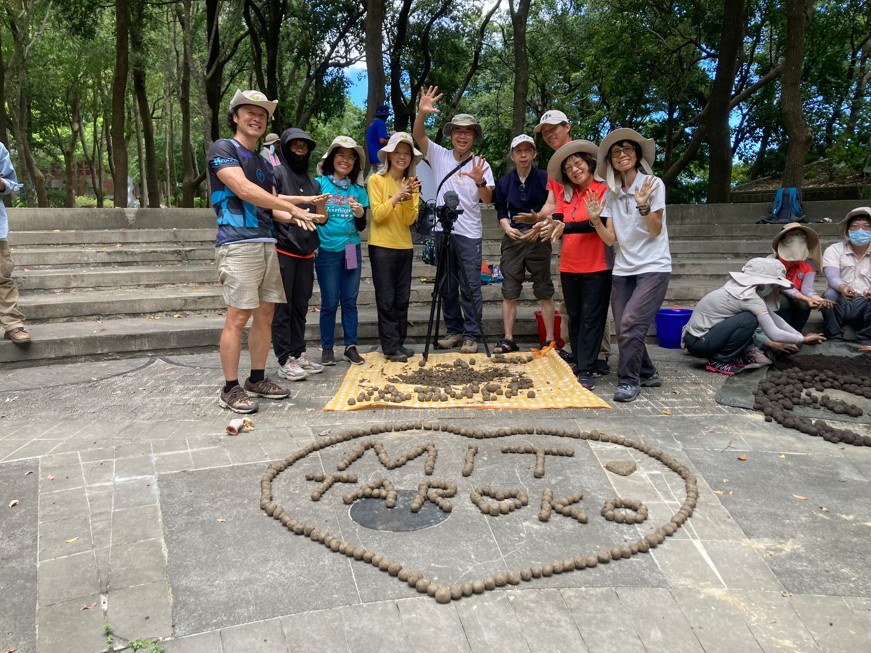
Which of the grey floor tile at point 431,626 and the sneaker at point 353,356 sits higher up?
the sneaker at point 353,356

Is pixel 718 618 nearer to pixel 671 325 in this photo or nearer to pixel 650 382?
pixel 650 382

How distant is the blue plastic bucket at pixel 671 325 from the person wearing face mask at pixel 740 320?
732 mm

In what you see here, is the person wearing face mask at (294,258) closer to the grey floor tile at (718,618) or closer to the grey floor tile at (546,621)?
the grey floor tile at (546,621)

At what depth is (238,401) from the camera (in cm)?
466

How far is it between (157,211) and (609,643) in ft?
33.4

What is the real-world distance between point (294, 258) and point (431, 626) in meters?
3.64

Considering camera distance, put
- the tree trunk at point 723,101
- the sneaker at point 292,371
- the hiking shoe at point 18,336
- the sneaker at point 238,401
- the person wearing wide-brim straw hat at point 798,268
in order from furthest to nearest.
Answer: the tree trunk at point 723,101 < the person wearing wide-brim straw hat at point 798,268 < the hiking shoe at point 18,336 < the sneaker at point 292,371 < the sneaker at point 238,401

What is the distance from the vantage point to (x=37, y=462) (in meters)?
3.80

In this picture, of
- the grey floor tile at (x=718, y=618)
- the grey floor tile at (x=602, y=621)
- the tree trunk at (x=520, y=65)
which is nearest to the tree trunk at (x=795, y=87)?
the tree trunk at (x=520, y=65)

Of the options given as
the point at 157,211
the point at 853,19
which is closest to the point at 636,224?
the point at 157,211

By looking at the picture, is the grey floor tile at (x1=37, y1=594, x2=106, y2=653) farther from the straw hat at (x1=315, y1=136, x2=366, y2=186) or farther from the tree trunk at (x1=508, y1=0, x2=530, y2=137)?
the tree trunk at (x1=508, y1=0, x2=530, y2=137)

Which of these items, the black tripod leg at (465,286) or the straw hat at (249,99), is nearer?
the straw hat at (249,99)

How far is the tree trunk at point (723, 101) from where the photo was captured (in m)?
13.6

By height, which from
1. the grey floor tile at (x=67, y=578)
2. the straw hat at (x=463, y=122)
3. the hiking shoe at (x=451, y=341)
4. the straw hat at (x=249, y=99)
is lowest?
the grey floor tile at (x=67, y=578)
